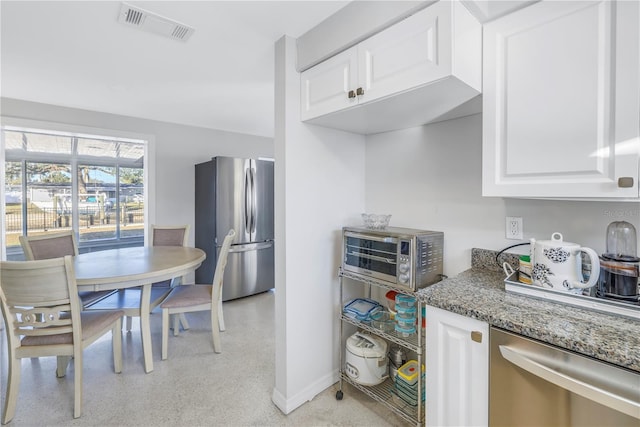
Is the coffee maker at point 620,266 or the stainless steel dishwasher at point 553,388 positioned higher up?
the coffee maker at point 620,266

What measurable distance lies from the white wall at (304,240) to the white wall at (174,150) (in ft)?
8.53

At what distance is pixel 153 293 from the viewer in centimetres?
262

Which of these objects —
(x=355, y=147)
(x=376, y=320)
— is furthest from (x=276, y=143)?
(x=376, y=320)

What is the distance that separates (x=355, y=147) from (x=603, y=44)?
1.35 metres

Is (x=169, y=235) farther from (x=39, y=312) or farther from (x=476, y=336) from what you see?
(x=476, y=336)

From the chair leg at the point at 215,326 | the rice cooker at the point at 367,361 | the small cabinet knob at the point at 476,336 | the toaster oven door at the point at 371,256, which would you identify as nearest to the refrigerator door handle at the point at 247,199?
the chair leg at the point at 215,326

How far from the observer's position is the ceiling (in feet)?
5.03

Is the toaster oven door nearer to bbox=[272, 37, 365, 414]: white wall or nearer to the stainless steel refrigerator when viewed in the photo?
bbox=[272, 37, 365, 414]: white wall

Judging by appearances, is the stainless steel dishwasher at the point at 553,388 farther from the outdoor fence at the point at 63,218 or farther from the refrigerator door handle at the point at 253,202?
the outdoor fence at the point at 63,218

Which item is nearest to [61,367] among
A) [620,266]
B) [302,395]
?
[302,395]

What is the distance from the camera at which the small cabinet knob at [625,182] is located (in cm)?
95

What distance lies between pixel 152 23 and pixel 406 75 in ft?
4.85

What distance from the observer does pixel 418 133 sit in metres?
1.90

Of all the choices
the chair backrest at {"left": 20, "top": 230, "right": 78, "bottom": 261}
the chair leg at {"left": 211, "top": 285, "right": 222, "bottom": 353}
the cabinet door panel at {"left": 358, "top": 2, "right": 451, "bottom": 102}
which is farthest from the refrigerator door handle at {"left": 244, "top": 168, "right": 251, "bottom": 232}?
the cabinet door panel at {"left": 358, "top": 2, "right": 451, "bottom": 102}
